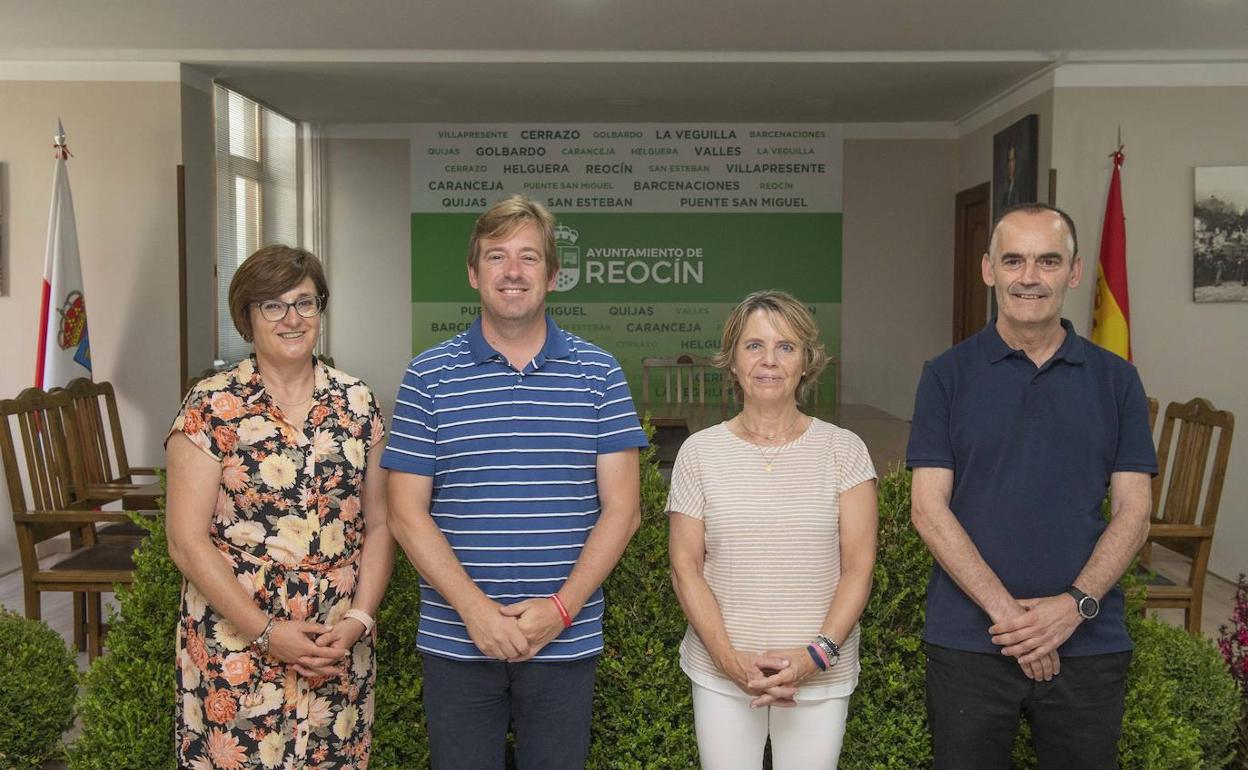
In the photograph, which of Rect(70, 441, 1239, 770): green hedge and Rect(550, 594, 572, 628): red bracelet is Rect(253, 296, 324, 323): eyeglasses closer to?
Rect(550, 594, 572, 628): red bracelet

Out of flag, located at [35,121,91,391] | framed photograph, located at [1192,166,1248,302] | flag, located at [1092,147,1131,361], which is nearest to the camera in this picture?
flag, located at [35,121,91,391]

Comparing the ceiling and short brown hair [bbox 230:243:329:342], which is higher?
the ceiling

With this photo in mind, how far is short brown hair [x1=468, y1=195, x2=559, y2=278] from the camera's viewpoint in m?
1.80

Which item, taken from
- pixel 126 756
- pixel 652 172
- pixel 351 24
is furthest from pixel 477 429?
pixel 652 172

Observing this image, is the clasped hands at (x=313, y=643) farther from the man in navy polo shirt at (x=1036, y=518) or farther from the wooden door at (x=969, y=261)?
the wooden door at (x=969, y=261)

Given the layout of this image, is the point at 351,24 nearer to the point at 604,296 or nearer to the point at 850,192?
the point at 604,296

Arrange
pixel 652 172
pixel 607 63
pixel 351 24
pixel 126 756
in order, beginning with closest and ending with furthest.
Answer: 1. pixel 126 756
2. pixel 351 24
3. pixel 607 63
4. pixel 652 172

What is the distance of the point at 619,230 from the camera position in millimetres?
9125

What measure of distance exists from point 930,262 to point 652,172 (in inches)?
101

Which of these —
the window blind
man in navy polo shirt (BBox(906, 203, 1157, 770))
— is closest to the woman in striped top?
man in navy polo shirt (BBox(906, 203, 1157, 770))

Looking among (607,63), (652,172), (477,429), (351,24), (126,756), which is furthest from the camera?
(652,172)

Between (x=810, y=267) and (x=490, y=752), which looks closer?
(x=490, y=752)

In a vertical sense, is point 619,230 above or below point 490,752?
above

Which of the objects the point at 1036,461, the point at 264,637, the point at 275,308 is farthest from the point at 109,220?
the point at 1036,461
